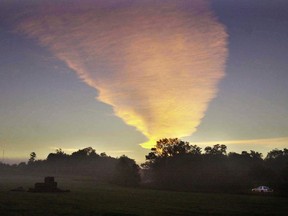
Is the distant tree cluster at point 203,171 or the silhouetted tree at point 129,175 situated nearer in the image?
the distant tree cluster at point 203,171

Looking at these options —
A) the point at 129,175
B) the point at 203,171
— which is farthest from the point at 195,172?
the point at 129,175

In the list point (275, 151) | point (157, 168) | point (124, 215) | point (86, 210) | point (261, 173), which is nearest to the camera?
point (124, 215)

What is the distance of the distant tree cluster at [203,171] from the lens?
7606 centimetres

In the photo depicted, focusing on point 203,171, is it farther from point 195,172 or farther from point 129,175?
point 129,175

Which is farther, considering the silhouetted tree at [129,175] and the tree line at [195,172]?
the silhouetted tree at [129,175]

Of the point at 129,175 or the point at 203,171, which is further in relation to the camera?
the point at 129,175

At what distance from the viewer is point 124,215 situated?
30.6 meters

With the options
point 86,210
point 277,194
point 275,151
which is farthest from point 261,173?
point 275,151

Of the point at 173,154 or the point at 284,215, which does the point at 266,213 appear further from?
the point at 173,154

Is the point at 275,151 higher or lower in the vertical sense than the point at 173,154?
higher

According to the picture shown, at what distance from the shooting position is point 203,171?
3526 inches

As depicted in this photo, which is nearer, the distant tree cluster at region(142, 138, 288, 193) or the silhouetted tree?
the distant tree cluster at region(142, 138, 288, 193)

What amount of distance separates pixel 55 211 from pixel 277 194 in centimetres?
4219

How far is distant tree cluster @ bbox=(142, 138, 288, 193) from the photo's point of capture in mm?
76062
